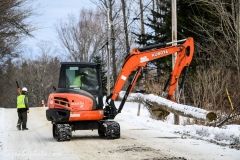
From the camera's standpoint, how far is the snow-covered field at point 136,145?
1034cm

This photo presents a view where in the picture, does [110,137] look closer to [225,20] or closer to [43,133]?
[43,133]

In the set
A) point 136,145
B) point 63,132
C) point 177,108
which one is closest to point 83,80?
point 63,132

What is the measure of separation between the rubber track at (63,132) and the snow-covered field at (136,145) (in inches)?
9.2

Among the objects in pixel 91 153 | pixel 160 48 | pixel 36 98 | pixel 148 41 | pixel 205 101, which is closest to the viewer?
pixel 91 153

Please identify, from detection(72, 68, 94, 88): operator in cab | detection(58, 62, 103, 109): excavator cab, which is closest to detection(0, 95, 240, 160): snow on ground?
detection(58, 62, 103, 109): excavator cab

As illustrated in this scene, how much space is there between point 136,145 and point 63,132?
2558mm

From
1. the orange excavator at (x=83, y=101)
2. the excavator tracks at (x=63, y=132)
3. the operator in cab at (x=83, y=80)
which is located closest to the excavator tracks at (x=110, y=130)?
the orange excavator at (x=83, y=101)

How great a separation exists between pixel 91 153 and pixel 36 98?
68098 mm

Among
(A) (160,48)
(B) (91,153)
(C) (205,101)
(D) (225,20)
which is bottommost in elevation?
(B) (91,153)

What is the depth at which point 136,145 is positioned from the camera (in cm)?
1197

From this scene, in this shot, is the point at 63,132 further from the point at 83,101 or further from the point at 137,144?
the point at 137,144

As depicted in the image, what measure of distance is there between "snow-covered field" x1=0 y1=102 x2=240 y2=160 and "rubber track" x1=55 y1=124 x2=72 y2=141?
23 cm

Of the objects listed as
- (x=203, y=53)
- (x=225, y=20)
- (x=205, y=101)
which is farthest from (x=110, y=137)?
(x=203, y=53)

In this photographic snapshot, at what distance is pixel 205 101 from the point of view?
19.2 meters
